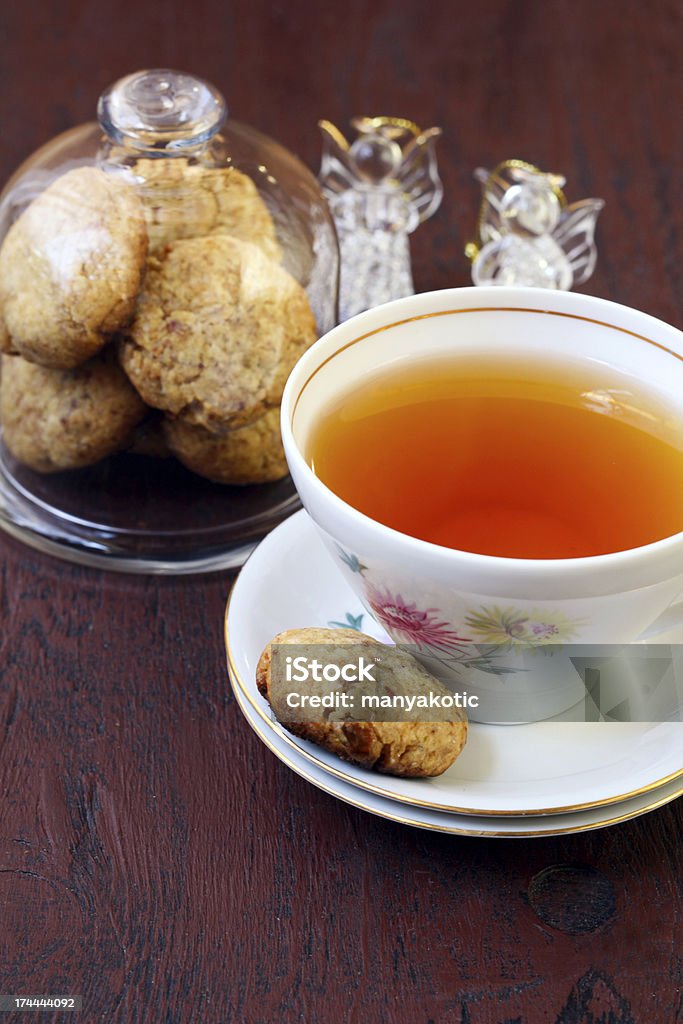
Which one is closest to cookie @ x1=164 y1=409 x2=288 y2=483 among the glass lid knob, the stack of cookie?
the stack of cookie

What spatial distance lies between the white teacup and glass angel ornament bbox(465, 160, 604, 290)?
369 mm

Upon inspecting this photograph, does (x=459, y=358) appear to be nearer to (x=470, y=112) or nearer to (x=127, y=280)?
(x=127, y=280)

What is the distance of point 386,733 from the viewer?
663 mm

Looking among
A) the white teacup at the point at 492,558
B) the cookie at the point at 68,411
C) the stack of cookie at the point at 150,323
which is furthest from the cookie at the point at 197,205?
the white teacup at the point at 492,558

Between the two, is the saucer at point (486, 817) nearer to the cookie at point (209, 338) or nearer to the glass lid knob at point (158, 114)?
the cookie at point (209, 338)

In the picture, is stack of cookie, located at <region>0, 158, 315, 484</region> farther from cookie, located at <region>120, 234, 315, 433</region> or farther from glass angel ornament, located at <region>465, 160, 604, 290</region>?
glass angel ornament, located at <region>465, 160, 604, 290</region>

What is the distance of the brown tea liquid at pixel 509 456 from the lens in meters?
0.78

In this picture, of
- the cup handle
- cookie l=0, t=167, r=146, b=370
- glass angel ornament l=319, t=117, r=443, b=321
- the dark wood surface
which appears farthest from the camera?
glass angel ornament l=319, t=117, r=443, b=321

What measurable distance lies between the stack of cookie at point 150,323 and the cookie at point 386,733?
11.2 inches

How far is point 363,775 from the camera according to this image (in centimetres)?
66

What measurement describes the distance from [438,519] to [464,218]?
2.05ft

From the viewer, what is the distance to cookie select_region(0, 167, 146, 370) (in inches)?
35.1

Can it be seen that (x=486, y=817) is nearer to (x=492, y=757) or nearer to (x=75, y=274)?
(x=492, y=757)

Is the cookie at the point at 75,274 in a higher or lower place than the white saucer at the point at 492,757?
higher
